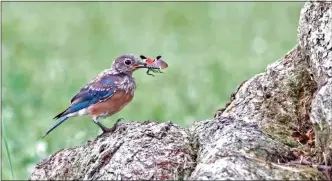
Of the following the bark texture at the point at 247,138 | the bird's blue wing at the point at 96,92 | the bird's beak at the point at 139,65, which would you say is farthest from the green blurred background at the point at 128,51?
the bark texture at the point at 247,138

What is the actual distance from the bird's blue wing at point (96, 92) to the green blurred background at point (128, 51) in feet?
5.12

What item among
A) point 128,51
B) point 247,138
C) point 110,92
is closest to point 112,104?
point 110,92

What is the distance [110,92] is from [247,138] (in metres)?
1.18

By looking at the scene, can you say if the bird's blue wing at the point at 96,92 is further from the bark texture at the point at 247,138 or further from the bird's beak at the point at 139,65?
the bark texture at the point at 247,138

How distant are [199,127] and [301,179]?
0.73 metres

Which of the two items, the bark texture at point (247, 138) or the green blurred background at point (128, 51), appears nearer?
the bark texture at point (247, 138)

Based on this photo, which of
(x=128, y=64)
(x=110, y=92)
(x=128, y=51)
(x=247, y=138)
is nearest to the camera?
(x=247, y=138)

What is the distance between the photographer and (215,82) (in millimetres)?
12141

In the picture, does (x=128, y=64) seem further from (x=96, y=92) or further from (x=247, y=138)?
(x=247, y=138)

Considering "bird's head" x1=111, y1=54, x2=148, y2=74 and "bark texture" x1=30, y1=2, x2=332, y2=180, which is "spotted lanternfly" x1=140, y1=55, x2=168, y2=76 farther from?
"bark texture" x1=30, y1=2, x2=332, y2=180

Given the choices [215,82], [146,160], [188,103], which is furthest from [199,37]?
[146,160]

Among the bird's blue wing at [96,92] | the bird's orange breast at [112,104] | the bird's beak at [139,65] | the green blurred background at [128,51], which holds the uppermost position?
the green blurred background at [128,51]

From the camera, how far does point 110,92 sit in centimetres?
520

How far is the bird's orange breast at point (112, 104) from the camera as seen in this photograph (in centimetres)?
520
